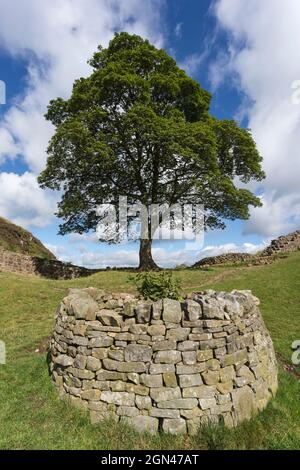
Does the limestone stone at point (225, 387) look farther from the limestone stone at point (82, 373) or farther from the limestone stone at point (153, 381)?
the limestone stone at point (82, 373)

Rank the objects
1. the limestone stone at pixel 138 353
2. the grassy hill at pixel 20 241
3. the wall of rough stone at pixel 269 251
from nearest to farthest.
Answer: the limestone stone at pixel 138 353, the wall of rough stone at pixel 269 251, the grassy hill at pixel 20 241

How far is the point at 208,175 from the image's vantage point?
904 inches

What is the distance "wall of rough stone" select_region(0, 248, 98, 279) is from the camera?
82.4 ft

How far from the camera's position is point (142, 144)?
23719 millimetres

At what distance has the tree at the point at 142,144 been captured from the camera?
21828 mm

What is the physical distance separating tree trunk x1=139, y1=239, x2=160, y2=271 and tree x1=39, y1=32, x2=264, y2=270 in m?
0.08

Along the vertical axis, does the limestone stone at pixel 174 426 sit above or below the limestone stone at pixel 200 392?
below

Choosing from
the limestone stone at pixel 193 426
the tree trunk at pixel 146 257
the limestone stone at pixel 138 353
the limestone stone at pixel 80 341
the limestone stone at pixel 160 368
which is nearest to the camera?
the limestone stone at pixel 193 426

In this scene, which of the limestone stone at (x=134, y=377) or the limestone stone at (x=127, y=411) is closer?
the limestone stone at (x=127, y=411)

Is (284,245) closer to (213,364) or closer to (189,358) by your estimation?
(213,364)

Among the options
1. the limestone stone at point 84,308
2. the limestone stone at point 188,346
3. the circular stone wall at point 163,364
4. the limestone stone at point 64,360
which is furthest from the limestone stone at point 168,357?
the limestone stone at point 64,360

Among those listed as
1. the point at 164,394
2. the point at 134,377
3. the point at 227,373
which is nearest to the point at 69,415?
the point at 134,377

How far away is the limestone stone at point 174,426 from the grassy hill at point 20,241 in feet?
98.0
